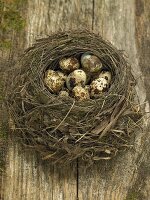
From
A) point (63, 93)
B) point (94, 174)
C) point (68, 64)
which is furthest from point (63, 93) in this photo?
point (94, 174)

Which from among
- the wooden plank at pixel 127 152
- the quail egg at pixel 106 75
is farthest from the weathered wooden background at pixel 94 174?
the quail egg at pixel 106 75

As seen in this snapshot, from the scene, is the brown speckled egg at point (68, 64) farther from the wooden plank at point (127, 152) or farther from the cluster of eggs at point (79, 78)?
the wooden plank at point (127, 152)

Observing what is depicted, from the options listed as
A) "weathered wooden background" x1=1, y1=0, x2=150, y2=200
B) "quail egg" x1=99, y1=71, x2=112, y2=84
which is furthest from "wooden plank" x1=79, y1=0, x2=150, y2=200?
"quail egg" x1=99, y1=71, x2=112, y2=84

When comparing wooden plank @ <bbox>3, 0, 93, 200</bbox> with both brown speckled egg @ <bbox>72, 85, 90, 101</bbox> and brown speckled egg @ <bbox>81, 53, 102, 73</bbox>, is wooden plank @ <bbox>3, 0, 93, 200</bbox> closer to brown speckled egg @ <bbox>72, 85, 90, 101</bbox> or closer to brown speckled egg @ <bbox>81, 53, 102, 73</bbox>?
brown speckled egg @ <bbox>72, 85, 90, 101</bbox>

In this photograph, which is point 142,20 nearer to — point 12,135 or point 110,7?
point 110,7

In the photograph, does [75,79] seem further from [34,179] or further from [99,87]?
[34,179]

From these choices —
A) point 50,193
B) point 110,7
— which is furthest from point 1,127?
point 110,7
